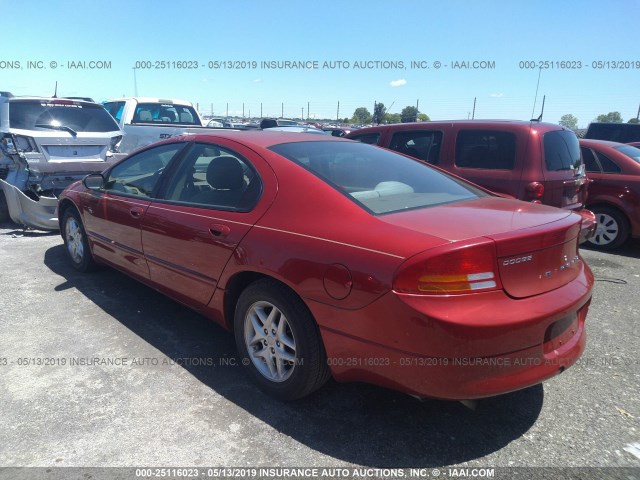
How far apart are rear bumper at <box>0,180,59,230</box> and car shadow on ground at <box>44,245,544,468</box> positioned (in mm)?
3668

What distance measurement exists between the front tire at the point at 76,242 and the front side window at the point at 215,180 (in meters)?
1.80

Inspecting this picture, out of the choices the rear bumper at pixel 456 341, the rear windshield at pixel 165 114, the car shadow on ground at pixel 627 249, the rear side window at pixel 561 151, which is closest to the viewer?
the rear bumper at pixel 456 341

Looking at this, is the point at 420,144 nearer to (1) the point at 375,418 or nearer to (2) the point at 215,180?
(2) the point at 215,180

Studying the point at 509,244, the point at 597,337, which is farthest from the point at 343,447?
the point at 597,337

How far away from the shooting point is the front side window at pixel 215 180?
296 centimetres

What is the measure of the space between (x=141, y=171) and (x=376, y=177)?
2.12m

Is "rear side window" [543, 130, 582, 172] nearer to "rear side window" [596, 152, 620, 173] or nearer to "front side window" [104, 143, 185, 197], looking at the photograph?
"rear side window" [596, 152, 620, 173]

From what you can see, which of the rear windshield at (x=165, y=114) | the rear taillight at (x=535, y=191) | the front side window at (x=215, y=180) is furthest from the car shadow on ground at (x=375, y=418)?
the rear windshield at (x=165, y=114)

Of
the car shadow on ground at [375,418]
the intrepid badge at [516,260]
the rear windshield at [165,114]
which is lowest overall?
the car shadow on ground at [375,418]

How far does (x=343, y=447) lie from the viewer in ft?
7.88

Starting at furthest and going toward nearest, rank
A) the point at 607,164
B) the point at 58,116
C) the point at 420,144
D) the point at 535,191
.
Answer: the point at 58,116 < the point at 607,164 < the point at 420,144 < the point at 535,191

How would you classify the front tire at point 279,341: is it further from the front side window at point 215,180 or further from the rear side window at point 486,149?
the rear side window at point 486,149

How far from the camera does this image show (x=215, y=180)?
3201 mm

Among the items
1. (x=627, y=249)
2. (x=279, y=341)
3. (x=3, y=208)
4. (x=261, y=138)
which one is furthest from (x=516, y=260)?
(x=3, y=208)
